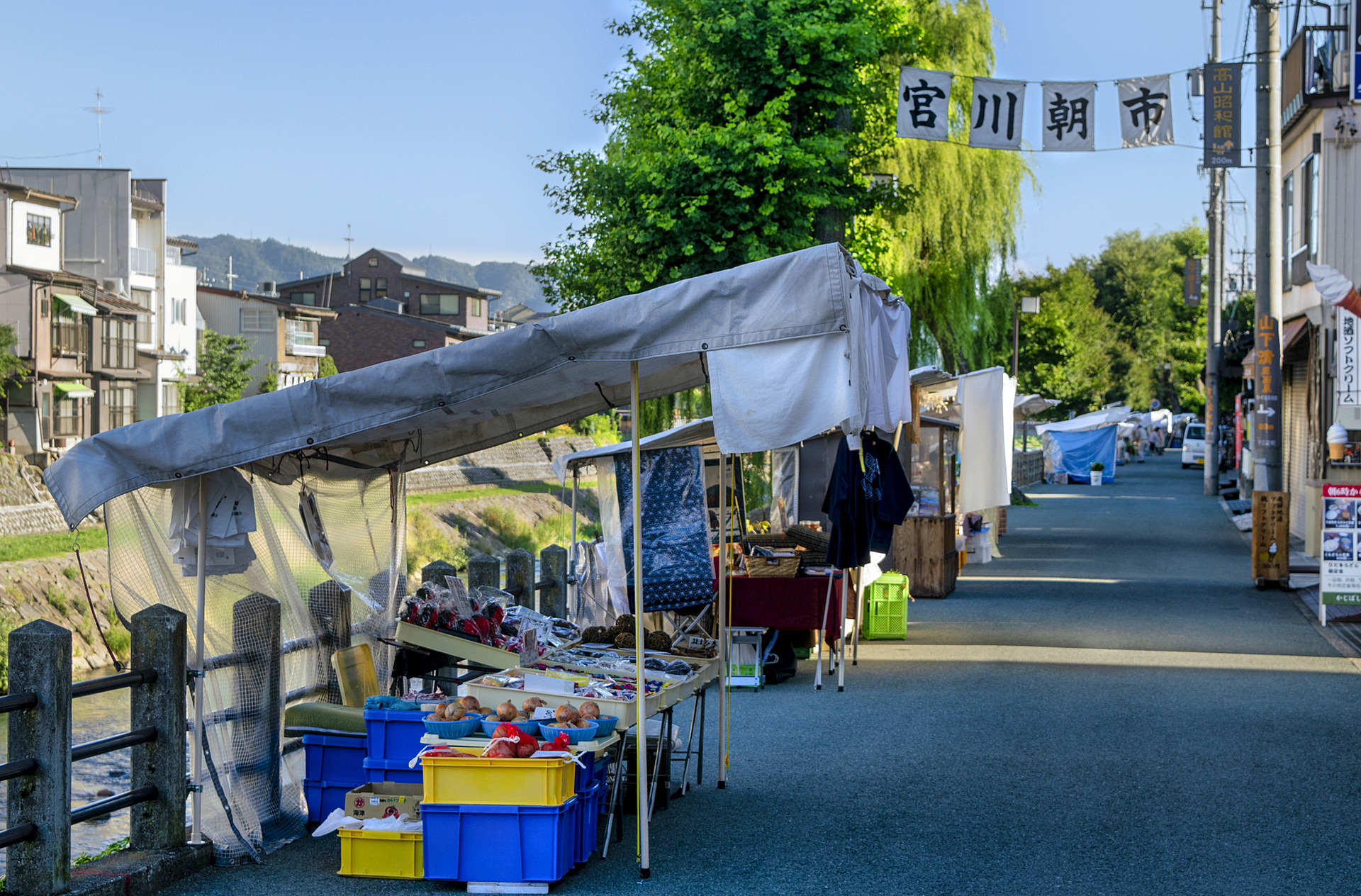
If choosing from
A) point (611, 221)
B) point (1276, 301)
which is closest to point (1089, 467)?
point (1276, 301)

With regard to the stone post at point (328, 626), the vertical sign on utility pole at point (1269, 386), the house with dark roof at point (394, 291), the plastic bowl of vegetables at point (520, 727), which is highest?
the house with dark roof at point (394, 291)

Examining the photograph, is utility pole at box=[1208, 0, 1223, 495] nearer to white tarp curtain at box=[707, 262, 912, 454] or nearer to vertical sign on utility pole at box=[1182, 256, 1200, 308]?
vertical sign on utility pole at box=[1182, 256, 1200, 308]

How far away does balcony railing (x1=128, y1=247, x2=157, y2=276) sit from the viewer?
51.8 meters

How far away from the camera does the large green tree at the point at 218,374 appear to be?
51469 millimetres

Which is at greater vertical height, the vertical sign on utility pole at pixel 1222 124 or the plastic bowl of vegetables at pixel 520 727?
the vertical sign on utility pole at pixel 1222 124

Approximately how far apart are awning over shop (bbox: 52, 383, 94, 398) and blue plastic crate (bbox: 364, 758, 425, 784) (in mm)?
39887

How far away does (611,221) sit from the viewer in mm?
17047

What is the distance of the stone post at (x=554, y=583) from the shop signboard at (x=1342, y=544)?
8221mm

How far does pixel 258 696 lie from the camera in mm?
6559

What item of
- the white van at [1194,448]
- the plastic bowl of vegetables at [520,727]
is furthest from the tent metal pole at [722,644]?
the white van at [1194,448]

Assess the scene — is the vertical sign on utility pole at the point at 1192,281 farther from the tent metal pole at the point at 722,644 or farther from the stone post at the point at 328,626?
the stone post at the point at 328,626

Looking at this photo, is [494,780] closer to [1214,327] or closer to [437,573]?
[437,573]

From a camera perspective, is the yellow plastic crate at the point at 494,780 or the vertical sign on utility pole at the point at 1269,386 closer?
the yellow plastic crate at the point at 494,780

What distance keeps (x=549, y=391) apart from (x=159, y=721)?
104 inches
